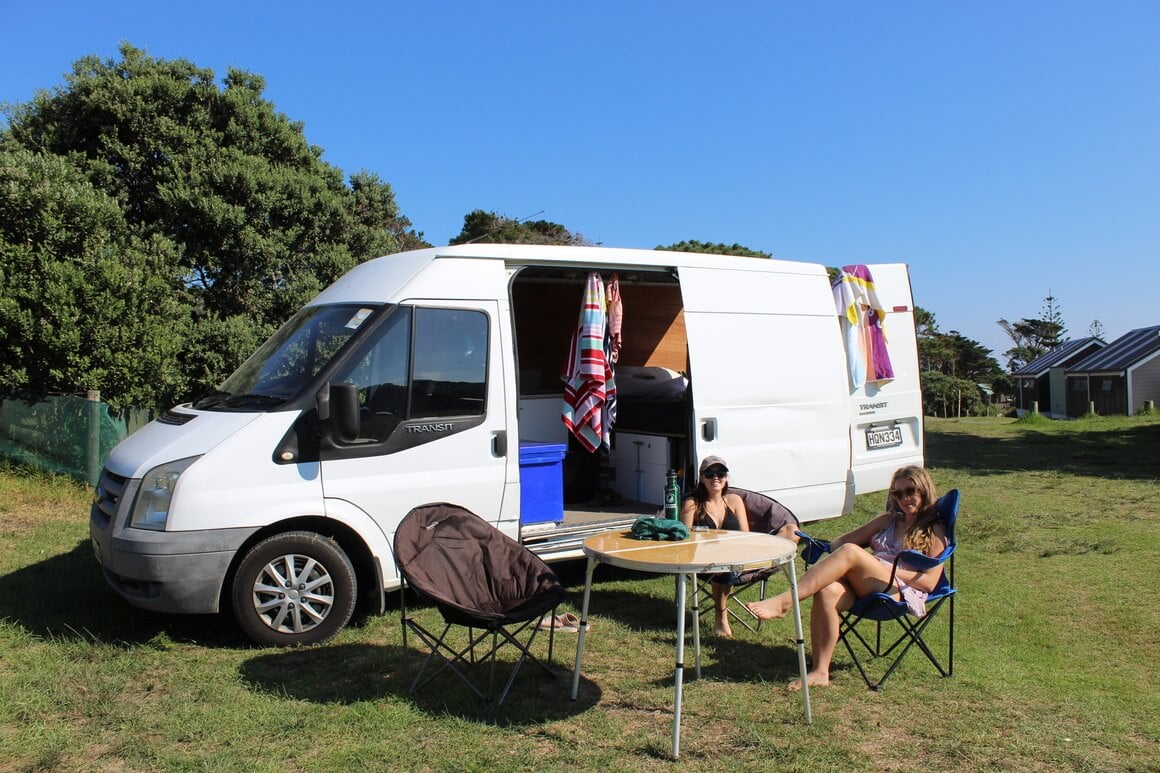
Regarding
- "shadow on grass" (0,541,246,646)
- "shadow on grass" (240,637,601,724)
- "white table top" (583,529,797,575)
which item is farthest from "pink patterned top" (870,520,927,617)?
"shadow on grass" (0,541,246,646)

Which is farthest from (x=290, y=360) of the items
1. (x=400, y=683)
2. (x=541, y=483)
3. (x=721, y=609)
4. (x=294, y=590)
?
(x=721, y=609)

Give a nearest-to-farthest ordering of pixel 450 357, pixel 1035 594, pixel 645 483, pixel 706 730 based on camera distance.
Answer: pixel 706 730 < pixel 450 357 < pixel 1035 594 < pixel 645 483

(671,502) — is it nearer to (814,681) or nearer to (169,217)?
(814,681)

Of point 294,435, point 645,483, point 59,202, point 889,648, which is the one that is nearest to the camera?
point 889,648

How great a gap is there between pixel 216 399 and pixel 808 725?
415cm

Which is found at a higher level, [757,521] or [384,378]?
[384,378]

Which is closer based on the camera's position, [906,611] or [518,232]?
[906,611]

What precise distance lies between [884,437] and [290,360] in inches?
199

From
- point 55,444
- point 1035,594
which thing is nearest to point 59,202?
point 55,444

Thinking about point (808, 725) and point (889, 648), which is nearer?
point (808, 725)

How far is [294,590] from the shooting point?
5.32m

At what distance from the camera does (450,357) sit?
19.5 feet

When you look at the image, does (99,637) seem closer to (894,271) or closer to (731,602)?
(731,602)

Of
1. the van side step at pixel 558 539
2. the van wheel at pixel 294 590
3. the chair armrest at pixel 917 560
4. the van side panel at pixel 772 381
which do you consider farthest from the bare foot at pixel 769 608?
the van wheel at pixel 294 590
